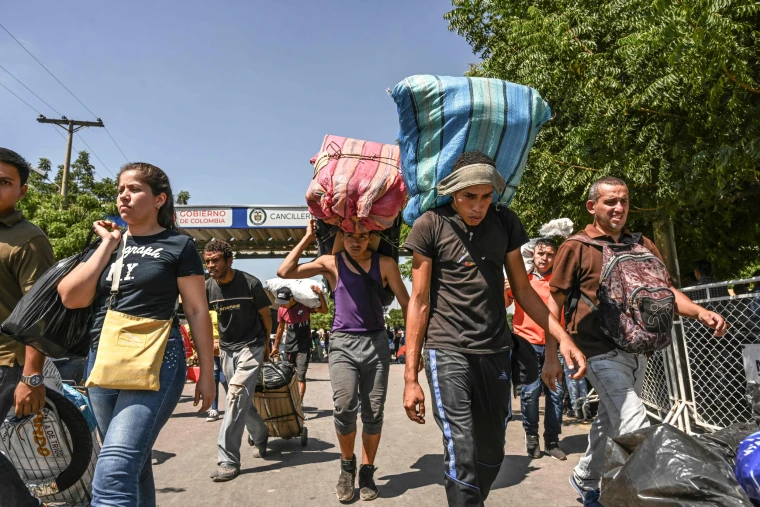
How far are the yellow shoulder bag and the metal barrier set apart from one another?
4.25 metres

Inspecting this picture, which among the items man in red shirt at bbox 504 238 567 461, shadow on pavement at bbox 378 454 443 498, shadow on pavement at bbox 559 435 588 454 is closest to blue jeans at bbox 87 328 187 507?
shadow on pavement at bbox 378 454 443 498

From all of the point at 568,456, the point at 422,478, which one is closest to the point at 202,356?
the point at 422,478

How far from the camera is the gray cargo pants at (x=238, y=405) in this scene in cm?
518

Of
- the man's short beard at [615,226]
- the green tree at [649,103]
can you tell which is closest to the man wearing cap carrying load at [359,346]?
the man's short beard at [615,226]

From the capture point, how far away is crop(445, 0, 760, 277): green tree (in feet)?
16.9

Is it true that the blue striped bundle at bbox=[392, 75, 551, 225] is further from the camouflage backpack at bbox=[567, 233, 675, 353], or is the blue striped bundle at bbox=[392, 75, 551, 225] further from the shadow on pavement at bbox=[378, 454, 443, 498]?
the shadow on pavement at bbox=[378, 454, 443, 498]

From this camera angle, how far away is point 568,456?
5.78 metres

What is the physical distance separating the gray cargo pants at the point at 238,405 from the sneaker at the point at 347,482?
3.76 ft

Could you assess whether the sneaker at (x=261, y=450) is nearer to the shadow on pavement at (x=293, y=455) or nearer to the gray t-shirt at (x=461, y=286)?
the shadow on pavement at (x=293, y=455)

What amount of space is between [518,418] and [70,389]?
625 cm

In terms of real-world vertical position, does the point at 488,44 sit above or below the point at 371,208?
above

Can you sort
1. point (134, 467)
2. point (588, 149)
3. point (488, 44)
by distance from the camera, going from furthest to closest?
point (488, 44), point (588, 149), point (134, 467)

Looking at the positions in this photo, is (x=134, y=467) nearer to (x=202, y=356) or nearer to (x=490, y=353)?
(x=202, y=356)

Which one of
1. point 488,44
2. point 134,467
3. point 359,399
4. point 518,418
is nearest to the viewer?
point 134,467
